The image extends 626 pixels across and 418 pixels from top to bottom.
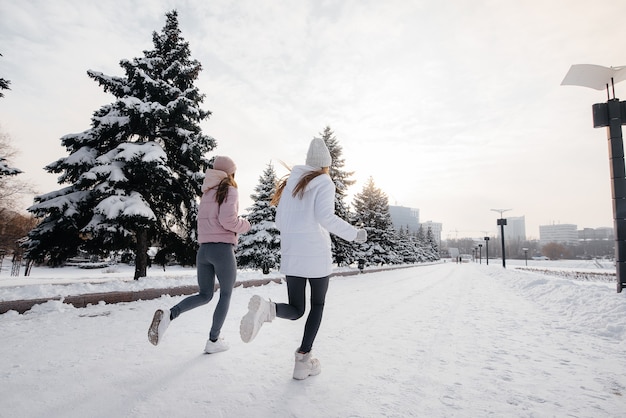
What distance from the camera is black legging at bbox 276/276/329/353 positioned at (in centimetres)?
277

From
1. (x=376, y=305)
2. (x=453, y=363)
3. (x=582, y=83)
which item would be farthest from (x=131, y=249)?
(x=582, y=83)

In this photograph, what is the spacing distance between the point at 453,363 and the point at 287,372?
167 cm

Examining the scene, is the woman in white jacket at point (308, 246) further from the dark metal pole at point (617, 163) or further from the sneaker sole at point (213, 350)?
the dark metal pole at point (617, 163)

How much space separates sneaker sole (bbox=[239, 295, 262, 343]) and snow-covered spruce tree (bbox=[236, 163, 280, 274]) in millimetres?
15063

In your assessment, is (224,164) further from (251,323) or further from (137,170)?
(137,170)

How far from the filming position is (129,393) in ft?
7.73

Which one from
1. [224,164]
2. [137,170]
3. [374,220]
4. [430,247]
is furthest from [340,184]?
[430,247]

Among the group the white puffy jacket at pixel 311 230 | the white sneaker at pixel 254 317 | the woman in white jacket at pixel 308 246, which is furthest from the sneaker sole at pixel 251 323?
the white puffy jacket at pixel 311 230

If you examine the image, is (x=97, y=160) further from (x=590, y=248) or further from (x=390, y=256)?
(x=590, y=248)

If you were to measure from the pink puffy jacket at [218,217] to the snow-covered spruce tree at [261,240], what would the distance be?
1413cm

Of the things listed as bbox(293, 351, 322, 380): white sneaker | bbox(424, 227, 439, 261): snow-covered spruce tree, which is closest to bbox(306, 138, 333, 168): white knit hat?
bbox(293, 351, 322, 380): white sneaker

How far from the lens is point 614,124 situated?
327 inches

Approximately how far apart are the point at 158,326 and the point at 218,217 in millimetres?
1154

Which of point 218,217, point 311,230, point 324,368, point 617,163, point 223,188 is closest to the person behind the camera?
point 311,230
